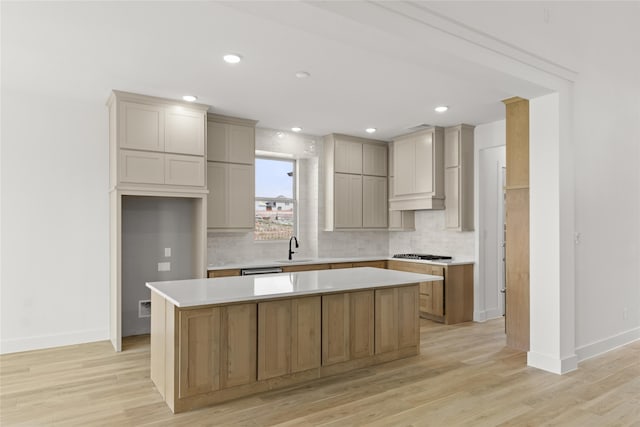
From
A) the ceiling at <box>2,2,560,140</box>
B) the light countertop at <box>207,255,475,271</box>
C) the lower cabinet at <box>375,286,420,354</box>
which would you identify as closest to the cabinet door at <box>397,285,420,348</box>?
the lower cabinet at <box>375,286,420,354</box>

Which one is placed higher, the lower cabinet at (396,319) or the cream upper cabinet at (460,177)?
the cream upper cabinet at (460,177)

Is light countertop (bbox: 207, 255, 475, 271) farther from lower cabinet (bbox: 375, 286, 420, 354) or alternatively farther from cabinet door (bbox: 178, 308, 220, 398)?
cabinet door (bbox: 178, 308, 220, 398)

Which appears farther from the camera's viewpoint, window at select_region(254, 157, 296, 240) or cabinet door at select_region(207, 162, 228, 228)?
window at select_region(254, 157, 296, 240)

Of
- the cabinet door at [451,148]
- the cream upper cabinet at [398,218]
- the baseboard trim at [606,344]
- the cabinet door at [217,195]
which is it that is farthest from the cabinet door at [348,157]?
the baseboard trim at [606,344]

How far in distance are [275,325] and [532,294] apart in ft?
8.11

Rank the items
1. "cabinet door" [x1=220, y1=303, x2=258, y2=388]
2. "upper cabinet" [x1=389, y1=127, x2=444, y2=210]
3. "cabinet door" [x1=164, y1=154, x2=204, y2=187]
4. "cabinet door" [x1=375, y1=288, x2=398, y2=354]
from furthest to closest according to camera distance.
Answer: "upper cabinet" [x1=389, y1=127, x2=444, y2=210], "cabinet door" [x1=164, y1=154, x2=204, y2=187], "cabinet door" [x1=375, y1=288, x2=398, y2=354], "cabinet door" [x1=220, y1=303, x2=258, y2=388]

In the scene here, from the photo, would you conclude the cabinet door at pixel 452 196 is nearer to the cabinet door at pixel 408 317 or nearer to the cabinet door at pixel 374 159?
the cabinet door at pixel 374 159

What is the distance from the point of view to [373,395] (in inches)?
129

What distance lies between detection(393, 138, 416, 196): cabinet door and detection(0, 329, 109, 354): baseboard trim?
14.9 ft

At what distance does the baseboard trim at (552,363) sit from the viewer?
3.79m

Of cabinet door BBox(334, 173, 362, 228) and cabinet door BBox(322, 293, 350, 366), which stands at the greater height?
cabinet door BBox(334, 173, 362, 228)

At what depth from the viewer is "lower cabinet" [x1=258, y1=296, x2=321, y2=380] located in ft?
10.9

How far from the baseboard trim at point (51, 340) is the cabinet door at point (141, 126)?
2.17 m

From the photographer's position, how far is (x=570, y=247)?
3.92 meters
